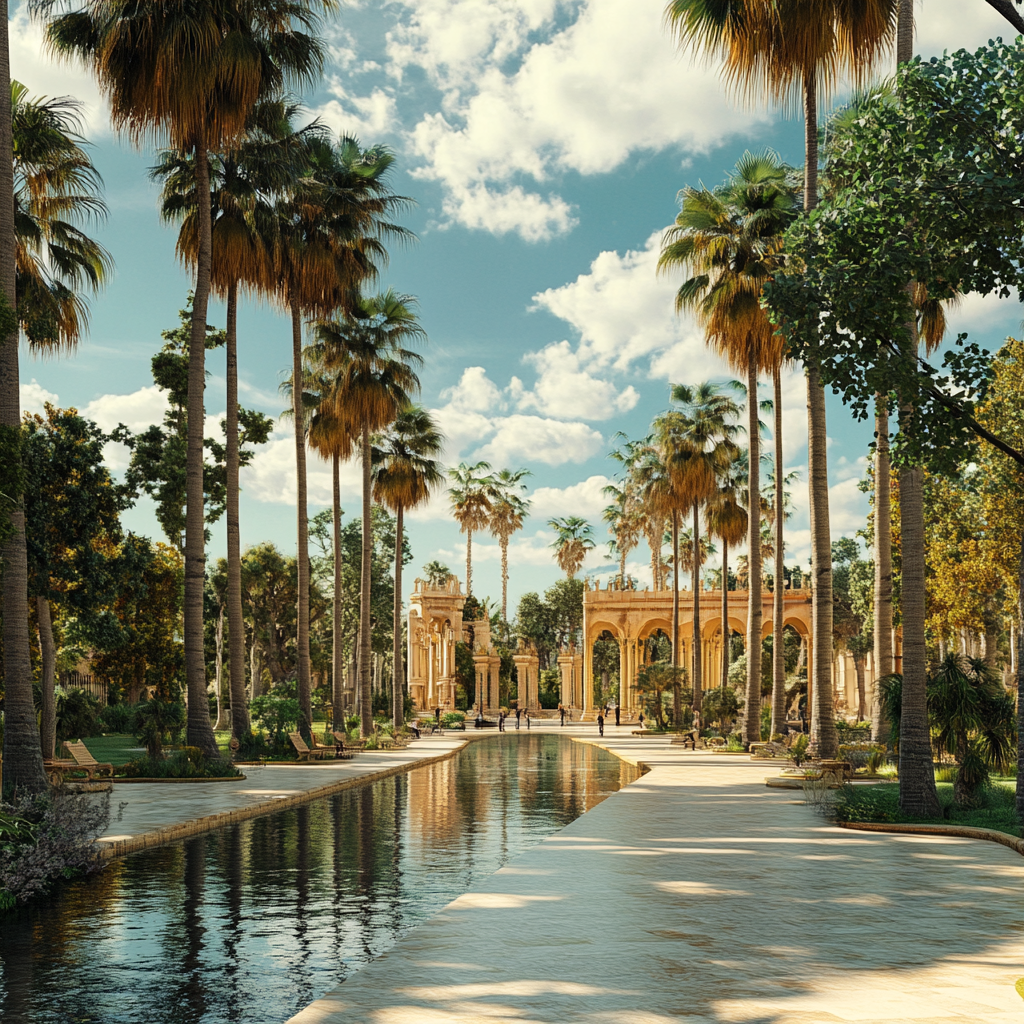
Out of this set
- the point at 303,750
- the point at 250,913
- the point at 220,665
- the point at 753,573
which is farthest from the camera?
the point at 220,665

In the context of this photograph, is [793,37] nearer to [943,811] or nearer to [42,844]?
[943,811]

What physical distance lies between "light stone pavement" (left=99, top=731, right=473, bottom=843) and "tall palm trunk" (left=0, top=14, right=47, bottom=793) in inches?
57.4

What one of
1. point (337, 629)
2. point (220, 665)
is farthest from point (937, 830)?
point (220, 665)

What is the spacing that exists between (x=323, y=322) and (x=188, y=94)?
1301 centimetres

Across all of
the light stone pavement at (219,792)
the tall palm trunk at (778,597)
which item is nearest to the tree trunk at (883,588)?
the tall palm trunk at (778,597)

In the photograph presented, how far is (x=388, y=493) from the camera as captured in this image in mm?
39625

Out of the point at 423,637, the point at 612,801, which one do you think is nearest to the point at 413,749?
the point at 612,801

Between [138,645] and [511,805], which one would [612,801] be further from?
[138,645]

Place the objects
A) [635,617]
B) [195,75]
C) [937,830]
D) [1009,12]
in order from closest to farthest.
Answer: [1009,12]
[937,830]
[195,75]
[635,617]

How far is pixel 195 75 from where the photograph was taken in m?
19.5

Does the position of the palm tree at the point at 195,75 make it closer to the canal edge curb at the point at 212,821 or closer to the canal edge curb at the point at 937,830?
the canal edge curb at the point at 212,821

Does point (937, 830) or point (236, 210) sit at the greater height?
point (236, 210)

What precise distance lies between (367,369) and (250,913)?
84.5 ft

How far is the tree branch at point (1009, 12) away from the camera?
35.8 feet
